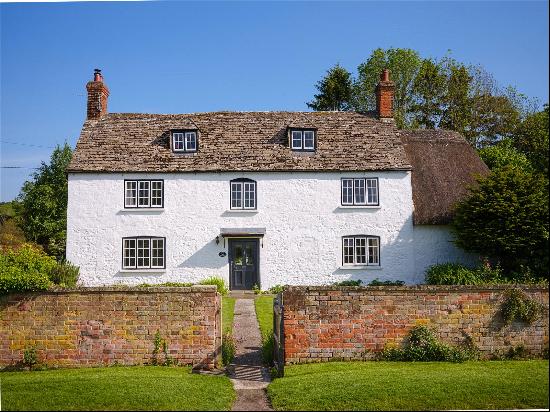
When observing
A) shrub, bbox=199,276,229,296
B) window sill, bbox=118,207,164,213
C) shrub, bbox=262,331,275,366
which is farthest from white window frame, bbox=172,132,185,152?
shrub, bbox=262,331,275,366

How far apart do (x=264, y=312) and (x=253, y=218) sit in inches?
259

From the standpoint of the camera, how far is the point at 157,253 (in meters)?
22.7

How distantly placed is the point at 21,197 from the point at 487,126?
1248 inches

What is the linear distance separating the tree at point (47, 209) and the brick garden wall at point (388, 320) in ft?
82.4

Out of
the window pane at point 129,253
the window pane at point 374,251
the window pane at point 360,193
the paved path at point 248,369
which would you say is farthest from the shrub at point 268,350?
the window pane at point 129,253

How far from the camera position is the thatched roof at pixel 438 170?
22.4 meters

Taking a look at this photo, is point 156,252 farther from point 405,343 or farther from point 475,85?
point 475,85

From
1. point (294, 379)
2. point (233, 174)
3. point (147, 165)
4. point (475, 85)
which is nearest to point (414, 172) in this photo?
point (233, 174)

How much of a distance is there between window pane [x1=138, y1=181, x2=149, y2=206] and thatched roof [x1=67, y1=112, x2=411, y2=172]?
1.99 feet

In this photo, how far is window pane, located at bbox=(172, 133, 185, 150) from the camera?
2344 centimetres

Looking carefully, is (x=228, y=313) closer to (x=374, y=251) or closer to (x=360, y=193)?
(x=374, y=251)

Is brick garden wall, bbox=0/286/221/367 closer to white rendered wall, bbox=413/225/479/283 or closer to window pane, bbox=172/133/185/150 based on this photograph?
window pane, bbox=172/133/185/150

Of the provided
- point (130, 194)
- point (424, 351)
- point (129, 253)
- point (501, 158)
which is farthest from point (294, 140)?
point (424, 351)

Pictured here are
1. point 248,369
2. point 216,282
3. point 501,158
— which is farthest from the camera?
point 501,158
